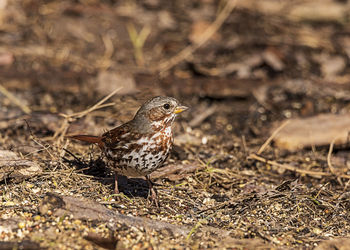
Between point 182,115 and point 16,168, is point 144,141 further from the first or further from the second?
point 182,115

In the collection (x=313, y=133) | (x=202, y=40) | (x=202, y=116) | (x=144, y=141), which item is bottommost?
(x=202, y=116)

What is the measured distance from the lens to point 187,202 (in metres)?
4.67

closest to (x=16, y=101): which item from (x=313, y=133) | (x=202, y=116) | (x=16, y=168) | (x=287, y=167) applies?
(x=202, y=116)

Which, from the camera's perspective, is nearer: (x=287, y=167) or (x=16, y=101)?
(x=287, y=167)

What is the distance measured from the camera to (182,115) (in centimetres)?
727

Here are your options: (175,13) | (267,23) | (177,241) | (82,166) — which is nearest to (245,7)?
(267,23)

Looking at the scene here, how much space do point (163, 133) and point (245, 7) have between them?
688cm

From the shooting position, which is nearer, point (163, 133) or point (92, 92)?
point (163, 133)

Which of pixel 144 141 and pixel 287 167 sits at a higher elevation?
pixel 144 141

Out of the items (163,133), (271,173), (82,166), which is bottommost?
(271,173)

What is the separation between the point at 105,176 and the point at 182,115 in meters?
2.52

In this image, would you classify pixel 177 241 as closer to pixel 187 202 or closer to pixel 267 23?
pixel 187 202

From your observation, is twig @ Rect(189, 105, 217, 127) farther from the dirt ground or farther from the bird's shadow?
the bird's shadow

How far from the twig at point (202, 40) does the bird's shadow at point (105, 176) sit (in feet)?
11.9
